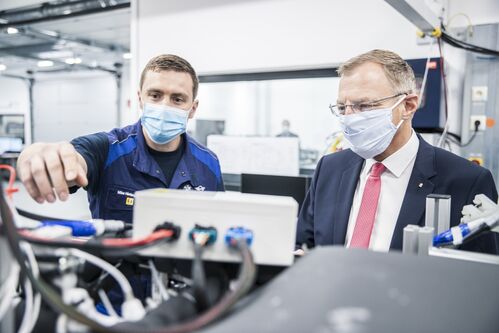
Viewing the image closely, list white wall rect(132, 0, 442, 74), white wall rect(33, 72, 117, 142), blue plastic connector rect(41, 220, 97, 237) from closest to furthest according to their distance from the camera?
1. blue plastic connector rect(41, 220, 97, 237)
2. white wall rect(132, 0, 442, 74)
3. white wall rect(33, 72, 117, 142)

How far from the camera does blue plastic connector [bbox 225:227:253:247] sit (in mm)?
444

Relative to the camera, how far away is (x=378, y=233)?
1162 mm

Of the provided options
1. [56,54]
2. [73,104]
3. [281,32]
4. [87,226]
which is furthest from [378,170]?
[73,104]

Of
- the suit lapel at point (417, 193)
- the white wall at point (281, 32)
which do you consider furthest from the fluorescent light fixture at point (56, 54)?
the suit lapel at point (417, 193)

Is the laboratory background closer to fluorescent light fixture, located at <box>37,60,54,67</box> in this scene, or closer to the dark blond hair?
the dark blond hair

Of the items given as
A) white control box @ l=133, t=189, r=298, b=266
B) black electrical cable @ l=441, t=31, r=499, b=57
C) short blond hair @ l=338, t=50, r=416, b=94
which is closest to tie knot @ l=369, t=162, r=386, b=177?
short blond hair @ l=338, t=50, r=416, b=94

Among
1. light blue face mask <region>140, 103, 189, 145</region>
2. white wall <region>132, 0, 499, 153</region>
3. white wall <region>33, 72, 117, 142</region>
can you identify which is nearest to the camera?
light blue face mask <region>140, 103, 189, 145</region>

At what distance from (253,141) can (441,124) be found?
1.28 metres

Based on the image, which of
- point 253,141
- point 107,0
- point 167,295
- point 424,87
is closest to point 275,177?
point 253,141

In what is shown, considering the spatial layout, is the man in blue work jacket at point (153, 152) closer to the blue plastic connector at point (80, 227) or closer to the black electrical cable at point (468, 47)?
the blue plastic connector at point (80, 227)

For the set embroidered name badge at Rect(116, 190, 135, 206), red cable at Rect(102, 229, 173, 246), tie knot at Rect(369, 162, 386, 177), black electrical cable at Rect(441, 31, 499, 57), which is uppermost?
black electrical cable at Rect(441, 31, 499, 57)

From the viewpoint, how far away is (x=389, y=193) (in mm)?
1219

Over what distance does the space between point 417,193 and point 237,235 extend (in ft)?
2.86

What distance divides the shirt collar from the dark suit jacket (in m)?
0.03
